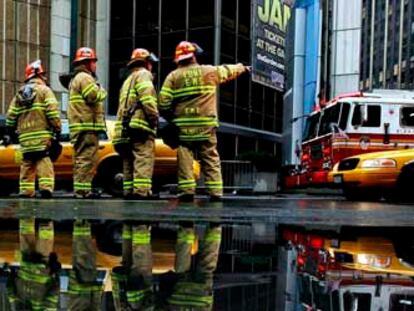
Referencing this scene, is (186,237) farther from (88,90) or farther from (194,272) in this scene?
(88,90)

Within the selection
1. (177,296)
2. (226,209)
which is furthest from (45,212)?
(177,296)

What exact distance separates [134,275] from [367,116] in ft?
39.8

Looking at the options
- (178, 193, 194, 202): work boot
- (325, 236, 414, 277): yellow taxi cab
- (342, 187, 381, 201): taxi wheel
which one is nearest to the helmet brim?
(178, 193, 194, 202): work boot

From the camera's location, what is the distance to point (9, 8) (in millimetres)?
24828

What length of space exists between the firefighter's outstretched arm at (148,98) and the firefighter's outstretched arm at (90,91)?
56 cm

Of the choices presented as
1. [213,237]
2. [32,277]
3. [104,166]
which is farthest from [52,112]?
[32,277]

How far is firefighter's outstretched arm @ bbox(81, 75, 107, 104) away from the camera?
8.46 meters

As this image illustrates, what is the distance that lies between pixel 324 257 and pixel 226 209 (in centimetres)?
274

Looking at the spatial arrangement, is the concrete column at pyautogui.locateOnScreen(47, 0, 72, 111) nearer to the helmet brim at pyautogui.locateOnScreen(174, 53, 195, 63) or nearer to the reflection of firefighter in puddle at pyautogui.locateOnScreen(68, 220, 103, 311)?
the helmet brim at pyautogui.locateOnScreen(174, 53, 195, 63)

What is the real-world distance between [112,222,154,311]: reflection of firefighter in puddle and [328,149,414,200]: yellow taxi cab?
6.48m

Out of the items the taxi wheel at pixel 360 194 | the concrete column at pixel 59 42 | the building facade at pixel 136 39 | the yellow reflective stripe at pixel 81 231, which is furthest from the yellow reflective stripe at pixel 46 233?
the concrete column at pixel 59 42

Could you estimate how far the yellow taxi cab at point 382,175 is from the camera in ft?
33.3

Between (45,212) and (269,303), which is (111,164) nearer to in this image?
(45,212)

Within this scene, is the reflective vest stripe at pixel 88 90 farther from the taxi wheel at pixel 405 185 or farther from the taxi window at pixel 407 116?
the taxi window at pixel 407 116
